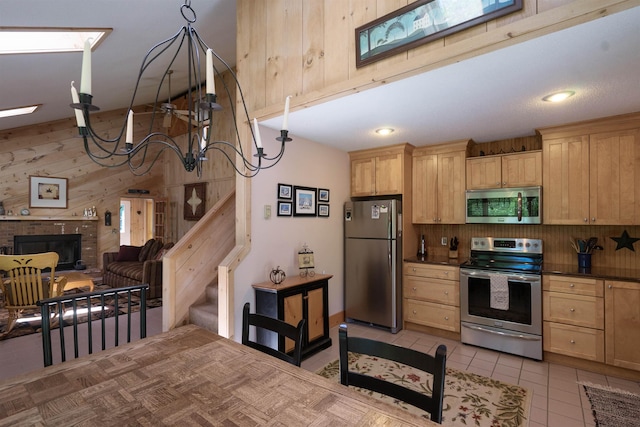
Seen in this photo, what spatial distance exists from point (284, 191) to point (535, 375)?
301cm

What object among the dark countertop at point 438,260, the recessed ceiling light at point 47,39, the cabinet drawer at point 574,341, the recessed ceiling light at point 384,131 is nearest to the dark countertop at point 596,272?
the cabinet drawer at point 574,341

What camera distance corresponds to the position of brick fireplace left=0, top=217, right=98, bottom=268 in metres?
6.55

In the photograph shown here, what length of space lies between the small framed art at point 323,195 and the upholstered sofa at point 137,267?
3445 millimetres

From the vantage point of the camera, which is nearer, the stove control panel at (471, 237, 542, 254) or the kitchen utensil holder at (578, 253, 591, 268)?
the kitchen utensil holder at (578, 253, 591, 268)

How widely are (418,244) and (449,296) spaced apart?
0.96 metres

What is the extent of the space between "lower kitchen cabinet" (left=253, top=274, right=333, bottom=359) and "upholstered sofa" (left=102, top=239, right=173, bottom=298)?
335 cm

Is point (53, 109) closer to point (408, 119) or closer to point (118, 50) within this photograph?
point (118, 50)

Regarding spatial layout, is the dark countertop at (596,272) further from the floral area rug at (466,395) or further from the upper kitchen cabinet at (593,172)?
the floral area rug at (466,395)

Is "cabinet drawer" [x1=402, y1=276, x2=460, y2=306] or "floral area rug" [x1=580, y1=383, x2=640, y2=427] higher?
"cabinet drawer" [x1=402, y1=276, x2=460, y2=306]

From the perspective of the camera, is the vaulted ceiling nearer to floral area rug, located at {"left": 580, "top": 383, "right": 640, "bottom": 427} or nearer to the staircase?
the staircase

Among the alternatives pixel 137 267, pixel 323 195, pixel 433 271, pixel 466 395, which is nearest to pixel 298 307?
pixel 323 195

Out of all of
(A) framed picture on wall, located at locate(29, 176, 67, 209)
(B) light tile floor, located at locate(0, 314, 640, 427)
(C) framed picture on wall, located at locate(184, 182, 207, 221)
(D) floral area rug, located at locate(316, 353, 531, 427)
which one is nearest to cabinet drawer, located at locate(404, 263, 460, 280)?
(B) light tile floor, located at locate(0, 314, 640, 427)

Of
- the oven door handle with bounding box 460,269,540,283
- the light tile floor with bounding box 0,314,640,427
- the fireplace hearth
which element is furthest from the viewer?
the fireplace hearth

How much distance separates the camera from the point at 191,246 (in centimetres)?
363
